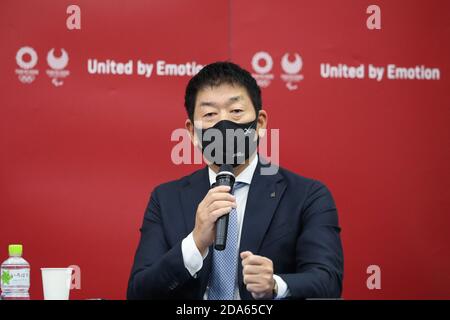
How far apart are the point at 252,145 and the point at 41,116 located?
1.36 m

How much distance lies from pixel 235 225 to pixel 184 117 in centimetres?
119

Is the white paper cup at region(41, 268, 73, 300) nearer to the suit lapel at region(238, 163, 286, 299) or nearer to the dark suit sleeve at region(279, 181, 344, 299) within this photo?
the suit lapel at region(238, 163, 286, 299)

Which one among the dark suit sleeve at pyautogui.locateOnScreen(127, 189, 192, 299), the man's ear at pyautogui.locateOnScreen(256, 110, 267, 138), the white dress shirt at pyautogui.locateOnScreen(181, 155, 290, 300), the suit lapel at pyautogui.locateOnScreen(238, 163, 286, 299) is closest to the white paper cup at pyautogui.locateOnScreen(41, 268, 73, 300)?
the dark suit sleeve at pyautogui.locateOnScreen(127, 189, 192, 299)

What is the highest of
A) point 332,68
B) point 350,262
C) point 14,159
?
point 332,68

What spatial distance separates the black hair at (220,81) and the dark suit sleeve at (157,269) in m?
0.42

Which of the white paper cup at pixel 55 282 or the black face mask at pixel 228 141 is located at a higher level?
the black face mask at pixel 228 141

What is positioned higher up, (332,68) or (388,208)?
(332,68)

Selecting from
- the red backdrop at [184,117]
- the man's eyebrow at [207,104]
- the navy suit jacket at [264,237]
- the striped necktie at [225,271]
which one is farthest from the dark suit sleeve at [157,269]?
the red backdrop at [184,117]

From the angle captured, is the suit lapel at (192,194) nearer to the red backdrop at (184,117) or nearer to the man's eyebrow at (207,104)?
the man's eyebrow at (207,104)

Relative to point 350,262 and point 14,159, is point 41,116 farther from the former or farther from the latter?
point 350,262

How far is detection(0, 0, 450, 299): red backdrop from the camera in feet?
11.6

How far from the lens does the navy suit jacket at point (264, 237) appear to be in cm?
228
